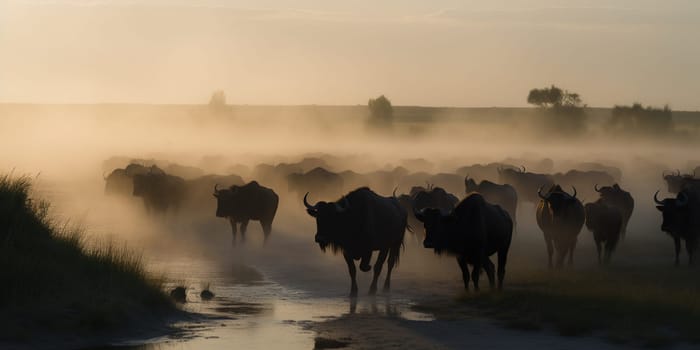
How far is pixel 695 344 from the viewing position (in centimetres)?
1562

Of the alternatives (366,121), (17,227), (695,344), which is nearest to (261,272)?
(17,227)

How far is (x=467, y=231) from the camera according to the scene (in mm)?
20422

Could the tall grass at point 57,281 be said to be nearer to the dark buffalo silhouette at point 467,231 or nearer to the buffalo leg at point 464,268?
the dark buffalo silhouette at point 467,231

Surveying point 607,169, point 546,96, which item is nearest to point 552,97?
point 546,96

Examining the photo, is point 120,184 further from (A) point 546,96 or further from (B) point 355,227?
(A) point 546,96

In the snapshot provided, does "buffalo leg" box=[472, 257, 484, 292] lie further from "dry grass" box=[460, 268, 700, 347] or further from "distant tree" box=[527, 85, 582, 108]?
"distant tree" box=[527, 85, 582, 108]

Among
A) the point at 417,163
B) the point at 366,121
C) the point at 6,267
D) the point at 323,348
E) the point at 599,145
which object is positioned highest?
the point at 366,121

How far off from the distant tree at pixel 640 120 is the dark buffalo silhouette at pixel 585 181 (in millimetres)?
100306

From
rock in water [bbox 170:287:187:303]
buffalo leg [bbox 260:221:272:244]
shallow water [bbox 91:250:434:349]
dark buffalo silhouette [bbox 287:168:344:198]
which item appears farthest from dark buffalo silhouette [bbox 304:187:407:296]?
dark buffalo silhouette [bbox 287:168:344:198]

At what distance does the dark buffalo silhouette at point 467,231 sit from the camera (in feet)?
66.9

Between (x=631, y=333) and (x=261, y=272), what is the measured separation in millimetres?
11603

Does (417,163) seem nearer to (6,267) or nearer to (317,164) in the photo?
(317,164)

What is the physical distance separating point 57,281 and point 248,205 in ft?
57.9

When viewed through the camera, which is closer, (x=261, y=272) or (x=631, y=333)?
(x=631, y=333)
